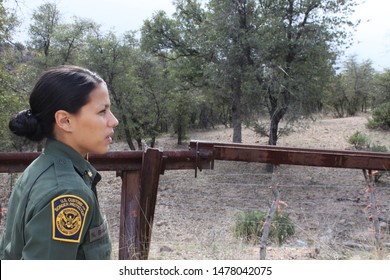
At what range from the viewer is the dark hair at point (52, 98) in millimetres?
1494

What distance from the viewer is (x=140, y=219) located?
9.28 feet

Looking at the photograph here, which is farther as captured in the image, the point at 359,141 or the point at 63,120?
the point at 359,141

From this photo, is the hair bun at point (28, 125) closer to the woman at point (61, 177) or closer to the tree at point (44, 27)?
the woman at point (61, 177)

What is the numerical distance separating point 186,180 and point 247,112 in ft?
13.3

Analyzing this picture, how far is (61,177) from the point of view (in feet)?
4.50

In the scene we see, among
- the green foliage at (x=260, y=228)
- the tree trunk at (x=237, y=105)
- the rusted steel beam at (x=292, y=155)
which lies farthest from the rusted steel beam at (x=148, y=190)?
the tree trunk at (x=237, y=105)

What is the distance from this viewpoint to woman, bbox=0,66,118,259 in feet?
4.23

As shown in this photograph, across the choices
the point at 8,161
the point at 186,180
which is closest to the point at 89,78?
the point at 8,161

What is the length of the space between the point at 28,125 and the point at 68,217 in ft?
1.43

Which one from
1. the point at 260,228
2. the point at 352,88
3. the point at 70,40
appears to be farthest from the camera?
the point at 352,88

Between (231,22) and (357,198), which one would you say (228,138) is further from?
(357,198)

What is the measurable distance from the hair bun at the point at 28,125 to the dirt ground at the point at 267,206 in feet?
4.50

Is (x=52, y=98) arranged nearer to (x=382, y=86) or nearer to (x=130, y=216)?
(x=130, y=216)

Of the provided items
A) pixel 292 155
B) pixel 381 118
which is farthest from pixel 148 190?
pixel 381 118
